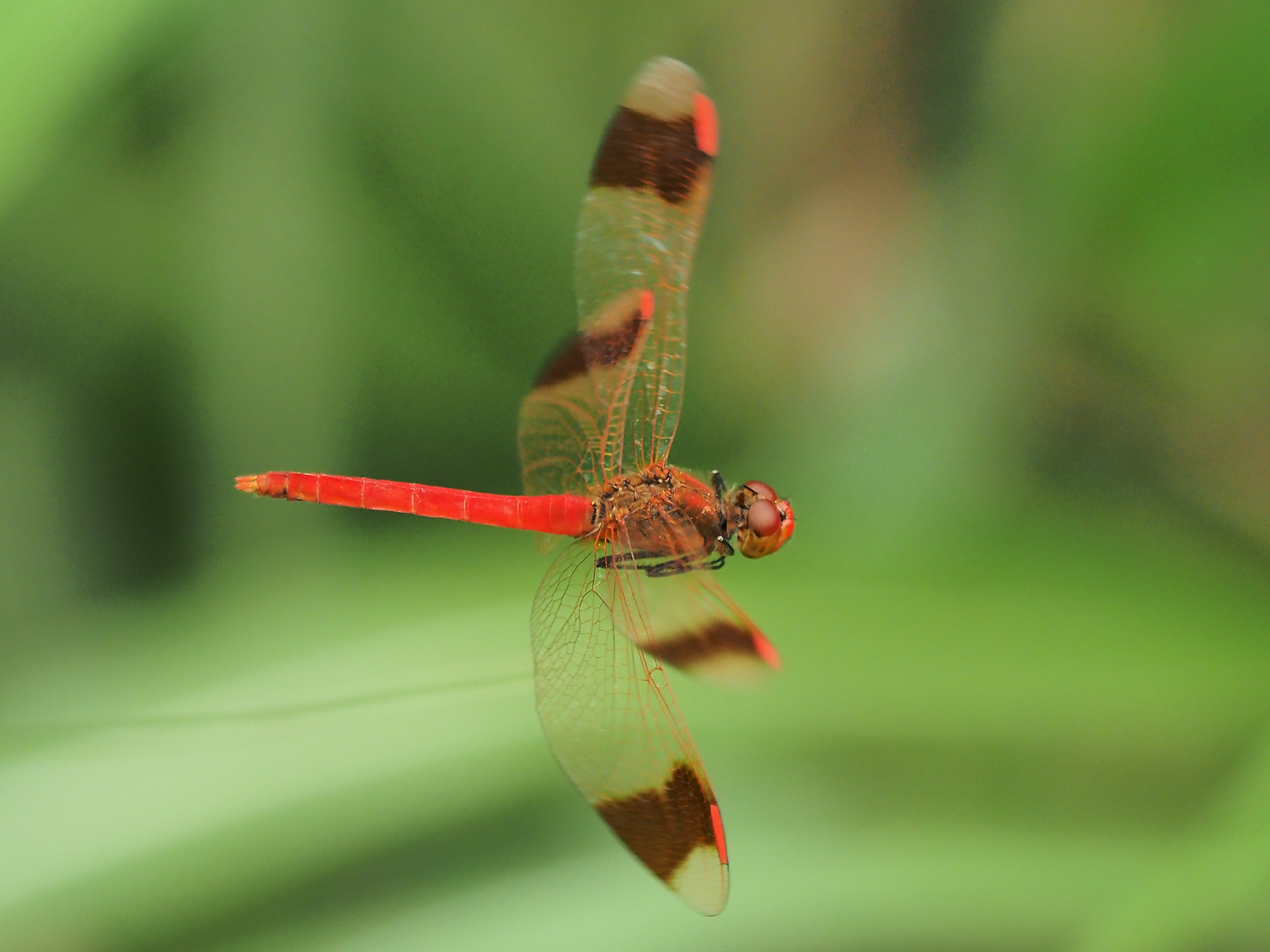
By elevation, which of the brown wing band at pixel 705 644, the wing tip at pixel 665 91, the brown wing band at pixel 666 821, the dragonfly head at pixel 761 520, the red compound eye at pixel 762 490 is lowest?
the brown wing band at pixel 666 821

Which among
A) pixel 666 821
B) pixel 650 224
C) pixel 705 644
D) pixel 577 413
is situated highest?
pixel 650 224

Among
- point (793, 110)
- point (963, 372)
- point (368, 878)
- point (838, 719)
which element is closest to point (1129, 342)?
point (963, 372)

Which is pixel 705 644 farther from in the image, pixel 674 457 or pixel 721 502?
pixel 674 457

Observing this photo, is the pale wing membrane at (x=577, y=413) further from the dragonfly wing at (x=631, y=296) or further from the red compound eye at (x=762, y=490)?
the red compound eye at (x=762, y=490)

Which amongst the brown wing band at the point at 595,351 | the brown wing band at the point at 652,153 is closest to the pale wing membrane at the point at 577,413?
the brown wing band at the point at 595,351

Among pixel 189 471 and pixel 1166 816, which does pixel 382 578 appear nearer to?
pixel 189 471

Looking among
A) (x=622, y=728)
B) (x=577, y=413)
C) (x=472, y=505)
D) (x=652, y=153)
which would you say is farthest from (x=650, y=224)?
(x=622, y=728)

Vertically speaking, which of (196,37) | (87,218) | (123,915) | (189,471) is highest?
(196,37)
